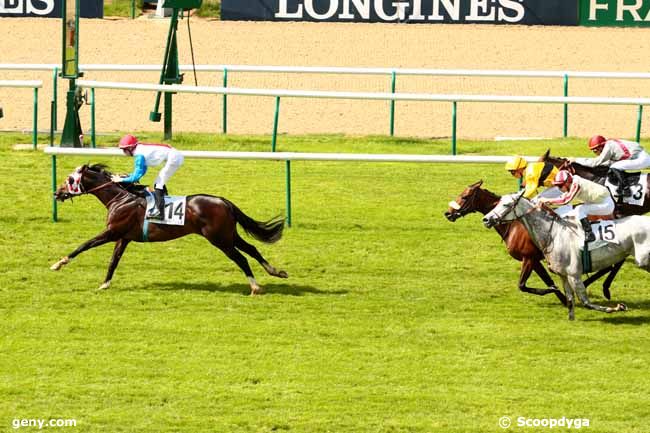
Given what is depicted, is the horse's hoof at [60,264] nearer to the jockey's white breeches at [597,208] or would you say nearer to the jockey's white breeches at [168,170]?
the jockey's white breeches at [168,170]

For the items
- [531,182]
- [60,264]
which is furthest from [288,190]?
[531,182]

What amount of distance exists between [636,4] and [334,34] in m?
5.21

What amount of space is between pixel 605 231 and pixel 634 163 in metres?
1.59

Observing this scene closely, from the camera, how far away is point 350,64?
76.5 feet

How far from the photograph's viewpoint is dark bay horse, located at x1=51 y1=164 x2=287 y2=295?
11.9 m

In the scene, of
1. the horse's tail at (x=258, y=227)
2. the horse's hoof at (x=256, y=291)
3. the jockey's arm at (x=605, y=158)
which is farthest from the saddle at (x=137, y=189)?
the jockey's arm at (x=605, y=158)

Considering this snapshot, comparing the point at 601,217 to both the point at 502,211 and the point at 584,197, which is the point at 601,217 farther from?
the point at 502,211

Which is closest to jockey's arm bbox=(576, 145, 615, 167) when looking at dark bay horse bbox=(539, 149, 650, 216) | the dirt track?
dark bay horse bbox=(539, 149, 650, 216)

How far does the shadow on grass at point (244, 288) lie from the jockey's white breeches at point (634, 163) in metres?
2.61

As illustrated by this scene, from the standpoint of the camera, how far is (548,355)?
1038 cm

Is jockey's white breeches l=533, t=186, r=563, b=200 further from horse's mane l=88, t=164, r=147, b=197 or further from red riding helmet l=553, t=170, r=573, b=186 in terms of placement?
horse's mane l=88, t=164, r=147, b=197

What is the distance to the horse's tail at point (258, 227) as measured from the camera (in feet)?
Result: 39.4

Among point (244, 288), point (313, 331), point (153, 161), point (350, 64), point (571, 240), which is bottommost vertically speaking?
point (313, 331)

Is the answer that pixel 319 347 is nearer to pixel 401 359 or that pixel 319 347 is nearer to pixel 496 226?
pixel 401 359
